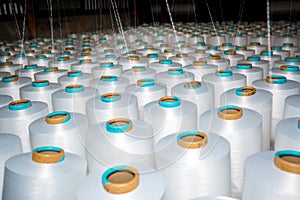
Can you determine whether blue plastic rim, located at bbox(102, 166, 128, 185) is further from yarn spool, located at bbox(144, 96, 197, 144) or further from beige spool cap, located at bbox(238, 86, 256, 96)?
beige spool cap, located at bbox(238, 86, 256, 96)

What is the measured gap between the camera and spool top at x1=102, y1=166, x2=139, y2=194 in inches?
24.1

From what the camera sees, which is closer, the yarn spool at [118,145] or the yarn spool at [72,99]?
the yarn spool at [118,145]

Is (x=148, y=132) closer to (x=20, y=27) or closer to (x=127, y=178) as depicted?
(x=127, y=178)

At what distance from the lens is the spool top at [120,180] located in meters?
0.61

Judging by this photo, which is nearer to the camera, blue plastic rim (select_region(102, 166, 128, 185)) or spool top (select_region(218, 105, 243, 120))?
blue plastic rim (select_region(102, 166, 128, 185))

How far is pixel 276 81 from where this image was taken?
52.2 inches

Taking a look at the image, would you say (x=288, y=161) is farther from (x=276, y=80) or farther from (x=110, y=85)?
(x=110, y=85)

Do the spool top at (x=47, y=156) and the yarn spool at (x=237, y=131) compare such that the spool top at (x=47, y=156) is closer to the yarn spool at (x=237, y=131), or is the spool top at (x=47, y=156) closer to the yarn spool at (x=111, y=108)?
the yarn spool at (x=111, y=108)

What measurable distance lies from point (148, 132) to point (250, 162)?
1.15ft

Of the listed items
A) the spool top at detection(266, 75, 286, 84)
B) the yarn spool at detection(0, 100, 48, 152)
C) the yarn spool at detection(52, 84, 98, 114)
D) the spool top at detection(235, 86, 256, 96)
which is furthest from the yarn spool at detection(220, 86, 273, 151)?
the yarn spool at detection(0, 100, 48, 152)

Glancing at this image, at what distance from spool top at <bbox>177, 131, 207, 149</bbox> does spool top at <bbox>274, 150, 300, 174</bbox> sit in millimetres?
183

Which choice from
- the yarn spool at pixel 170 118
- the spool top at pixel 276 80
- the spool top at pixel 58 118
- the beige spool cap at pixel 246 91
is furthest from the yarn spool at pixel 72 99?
the spool top at pixel 276 80

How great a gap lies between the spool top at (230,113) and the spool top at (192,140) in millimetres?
165

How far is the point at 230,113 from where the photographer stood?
0.97m
